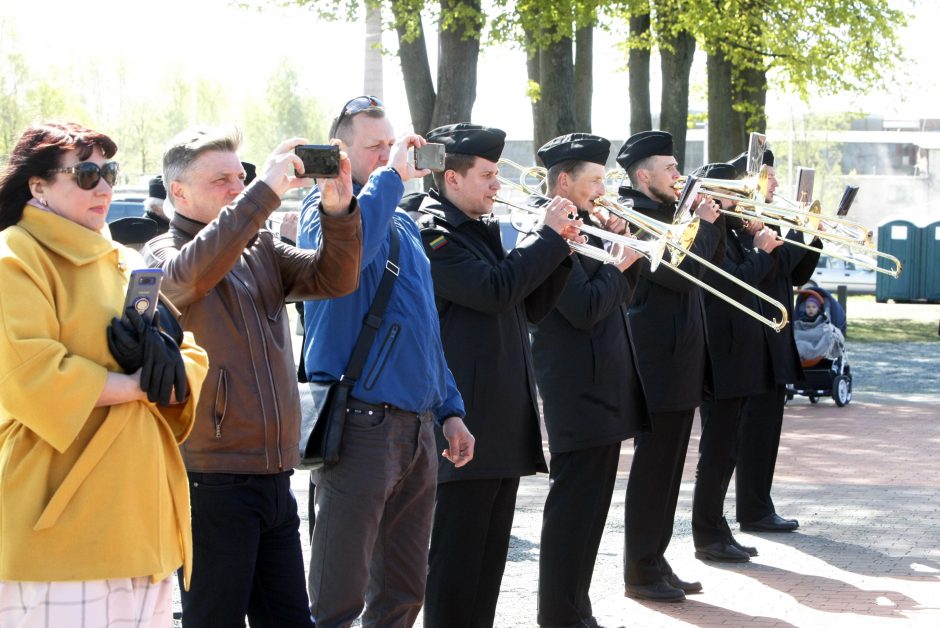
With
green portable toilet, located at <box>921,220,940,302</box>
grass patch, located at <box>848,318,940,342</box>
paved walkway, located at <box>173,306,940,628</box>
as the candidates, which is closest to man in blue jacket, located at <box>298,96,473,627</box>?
paved walkway, located at <box>173,306,940,628</box>

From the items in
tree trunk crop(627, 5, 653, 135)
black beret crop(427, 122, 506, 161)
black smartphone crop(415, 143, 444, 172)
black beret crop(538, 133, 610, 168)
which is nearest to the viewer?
black smartphone crop(415, 143, 444, 172)

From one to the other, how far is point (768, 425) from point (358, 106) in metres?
4.56

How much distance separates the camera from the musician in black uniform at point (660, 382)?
6648 millimetres

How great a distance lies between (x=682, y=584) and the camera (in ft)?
22.4

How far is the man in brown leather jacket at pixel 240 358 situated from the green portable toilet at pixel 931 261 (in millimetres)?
27575

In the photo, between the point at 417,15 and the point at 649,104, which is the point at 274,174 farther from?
the point at 649,104

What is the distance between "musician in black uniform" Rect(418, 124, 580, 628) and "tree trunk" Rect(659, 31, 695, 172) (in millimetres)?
15126

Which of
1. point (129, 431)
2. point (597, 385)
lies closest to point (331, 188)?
point (129, 431)

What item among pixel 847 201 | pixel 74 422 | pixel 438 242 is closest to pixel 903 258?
pixel 847 201

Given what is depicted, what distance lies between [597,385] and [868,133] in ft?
235

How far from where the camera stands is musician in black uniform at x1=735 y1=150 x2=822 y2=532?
327 inches

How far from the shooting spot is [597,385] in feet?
19.1

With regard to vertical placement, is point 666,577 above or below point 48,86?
below

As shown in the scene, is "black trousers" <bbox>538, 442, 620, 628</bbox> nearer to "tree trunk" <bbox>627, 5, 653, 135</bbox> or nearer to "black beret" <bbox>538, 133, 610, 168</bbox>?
"black beret" <bbox>538, 133, 610, 168</bbox>
